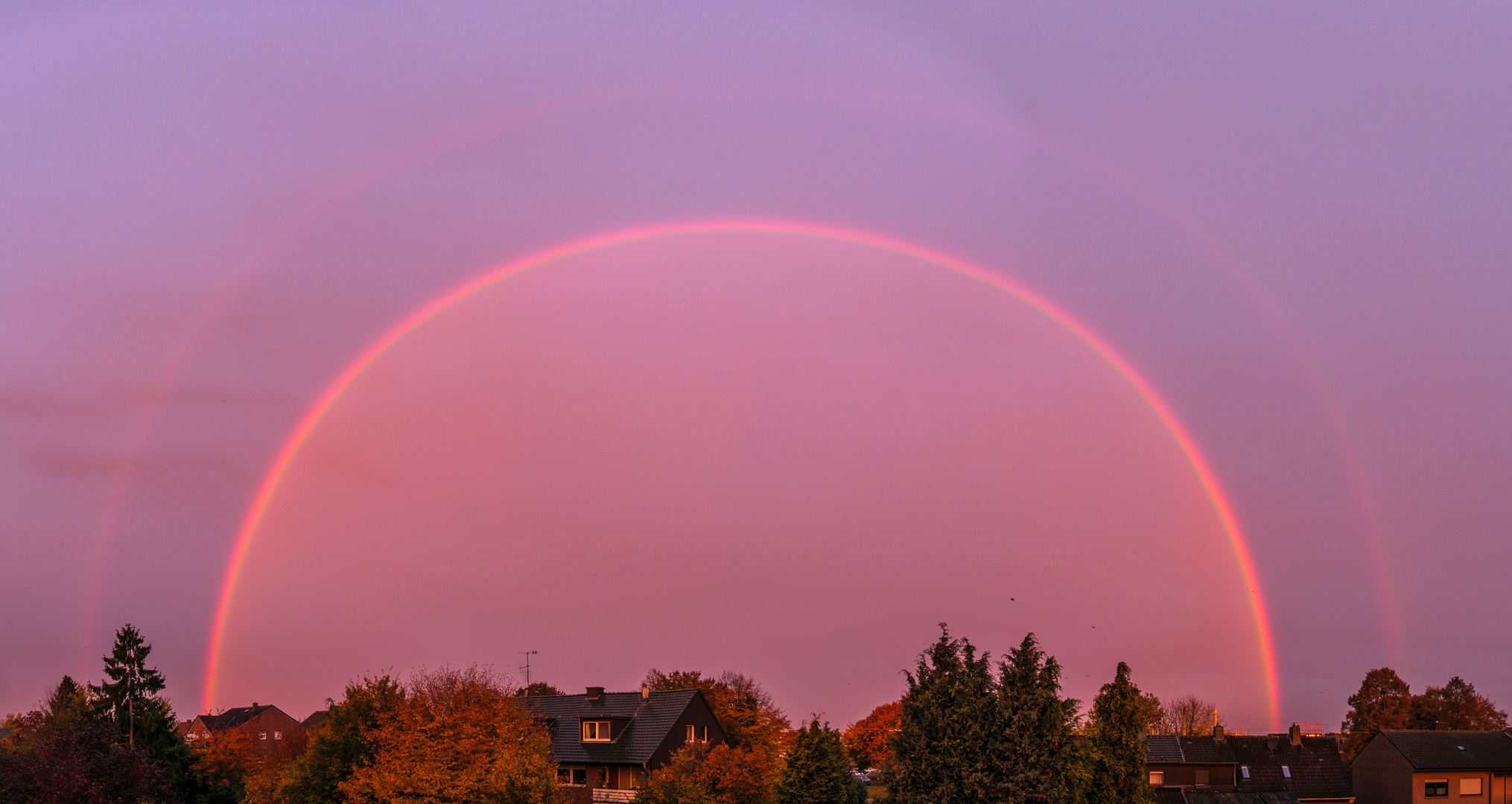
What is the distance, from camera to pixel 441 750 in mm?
49906

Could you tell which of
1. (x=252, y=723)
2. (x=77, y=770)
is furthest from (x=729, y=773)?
(x=252, y=723)

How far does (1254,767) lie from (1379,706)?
54.3 metres

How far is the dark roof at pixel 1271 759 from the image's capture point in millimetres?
91188

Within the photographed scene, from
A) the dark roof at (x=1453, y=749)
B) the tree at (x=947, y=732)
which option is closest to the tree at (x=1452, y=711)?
the dark roof at (x=1453, y=749)

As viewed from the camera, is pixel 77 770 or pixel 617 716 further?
pixel 617 716

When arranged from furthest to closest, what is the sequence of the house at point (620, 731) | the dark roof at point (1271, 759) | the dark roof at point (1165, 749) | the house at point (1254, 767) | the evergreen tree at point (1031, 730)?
1. the dark roof at point (1271, 759)
2. the dark roof at point (1165, 749)
3. the house at point (1254, 767)
4. the house at point (620, 731)
5. the evergreen tree at point (1031, 730)

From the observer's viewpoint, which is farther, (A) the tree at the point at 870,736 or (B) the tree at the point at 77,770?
(A) the tree at the point at 870,736

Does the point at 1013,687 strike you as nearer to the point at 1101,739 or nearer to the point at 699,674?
the point at 1101,739

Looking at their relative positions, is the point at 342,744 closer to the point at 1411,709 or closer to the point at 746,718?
the point at 746,718

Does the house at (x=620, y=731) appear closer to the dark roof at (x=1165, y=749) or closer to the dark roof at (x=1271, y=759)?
the dark roof at (x=1165, y=749)

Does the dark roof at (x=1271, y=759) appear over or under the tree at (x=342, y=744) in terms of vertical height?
under

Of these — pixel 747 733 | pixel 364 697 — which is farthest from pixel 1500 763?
pixel 364 697

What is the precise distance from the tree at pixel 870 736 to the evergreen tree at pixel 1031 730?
354 feet

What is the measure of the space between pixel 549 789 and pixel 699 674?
79828 mm
